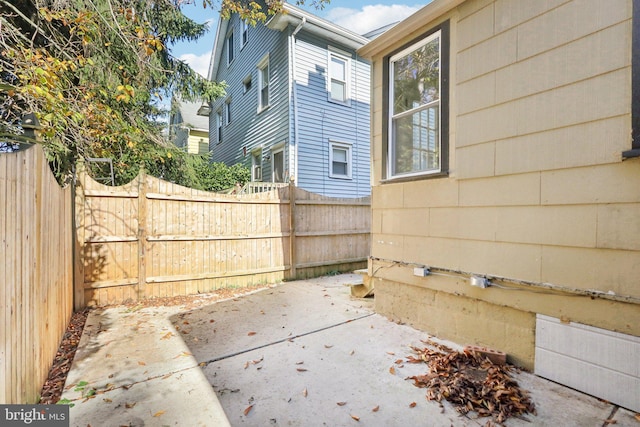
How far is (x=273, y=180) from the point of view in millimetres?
9766

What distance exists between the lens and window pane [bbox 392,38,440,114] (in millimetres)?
3607

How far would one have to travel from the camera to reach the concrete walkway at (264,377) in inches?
82.3

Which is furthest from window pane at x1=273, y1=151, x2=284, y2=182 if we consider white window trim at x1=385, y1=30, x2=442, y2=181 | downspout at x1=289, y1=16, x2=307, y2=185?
white window trim at x1=385, y1=30, x2=442, y2=181

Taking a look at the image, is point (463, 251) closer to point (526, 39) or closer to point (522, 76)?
point (522, 76)

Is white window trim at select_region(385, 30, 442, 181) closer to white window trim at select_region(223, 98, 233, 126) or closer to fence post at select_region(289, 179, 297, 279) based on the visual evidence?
fence post at select_region(289, 179, 297, 279)

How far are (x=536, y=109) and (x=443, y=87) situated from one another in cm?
105

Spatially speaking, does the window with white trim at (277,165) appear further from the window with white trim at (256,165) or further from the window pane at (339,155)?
the window pane at (339,155)

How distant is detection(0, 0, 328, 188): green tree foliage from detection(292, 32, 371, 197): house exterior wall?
8.27ft

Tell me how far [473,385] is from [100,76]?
764 cm

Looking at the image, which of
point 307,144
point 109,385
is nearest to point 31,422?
point 109,385

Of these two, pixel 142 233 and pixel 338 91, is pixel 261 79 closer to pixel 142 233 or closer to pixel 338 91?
pixel 338 91

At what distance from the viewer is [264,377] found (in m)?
2.62

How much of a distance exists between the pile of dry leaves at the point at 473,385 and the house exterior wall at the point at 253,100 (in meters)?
7.45

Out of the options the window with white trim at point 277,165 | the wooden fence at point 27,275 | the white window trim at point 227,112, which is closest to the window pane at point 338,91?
the window with white trim at point 277,165
